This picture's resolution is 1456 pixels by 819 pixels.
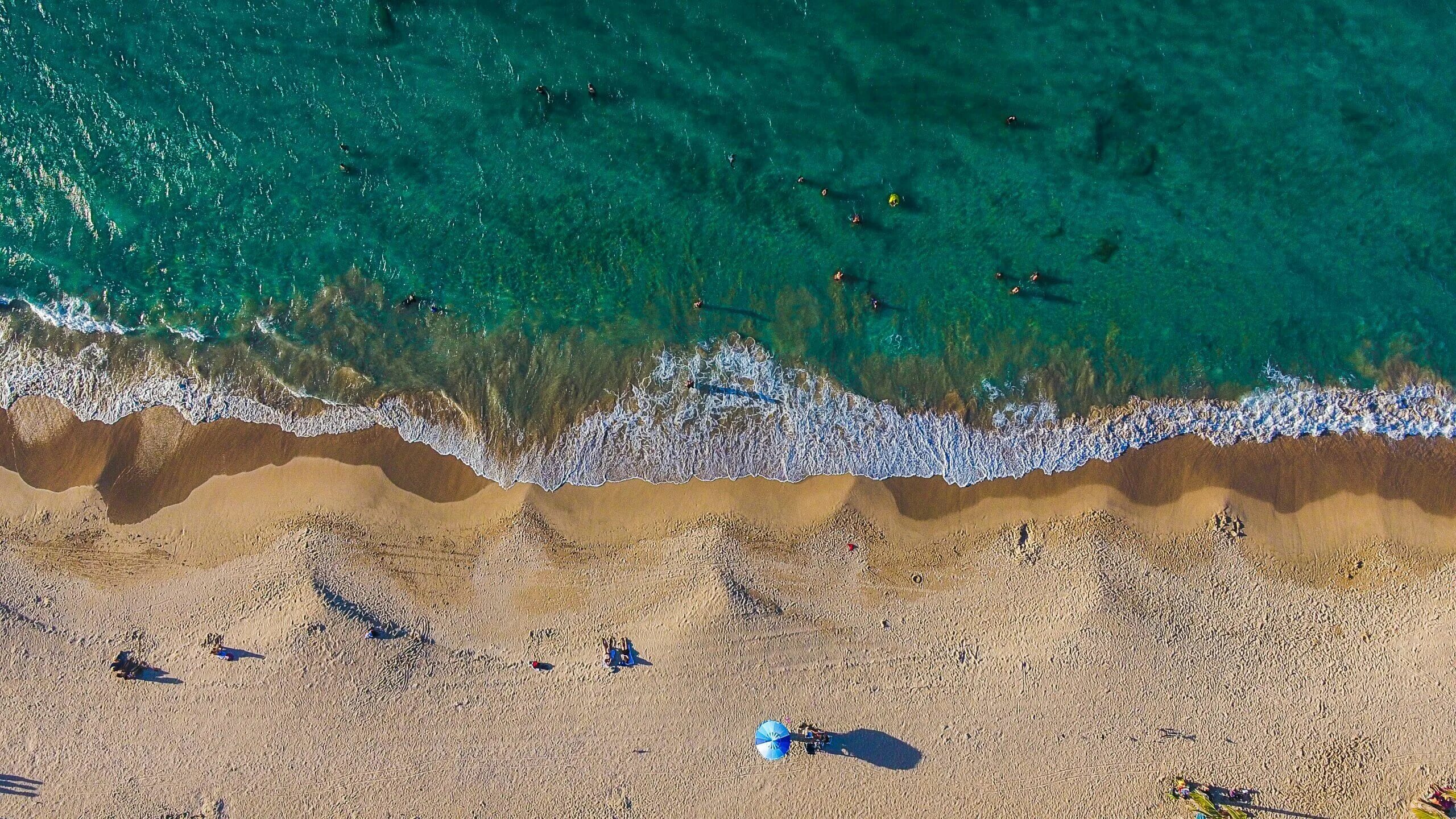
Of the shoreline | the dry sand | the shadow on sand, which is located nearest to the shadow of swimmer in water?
the shoreline

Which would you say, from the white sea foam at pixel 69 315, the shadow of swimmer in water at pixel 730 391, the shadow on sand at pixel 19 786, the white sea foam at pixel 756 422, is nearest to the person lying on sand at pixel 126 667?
the shadow on sand at pixel 19 786

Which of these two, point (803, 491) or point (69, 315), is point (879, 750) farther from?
point (69, 315)

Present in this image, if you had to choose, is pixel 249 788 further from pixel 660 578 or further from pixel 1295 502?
pixel 1295 502

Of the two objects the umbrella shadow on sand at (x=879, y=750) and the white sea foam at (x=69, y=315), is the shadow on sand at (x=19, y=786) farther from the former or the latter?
the umbrella shadow on sand at (x=879, y=750)

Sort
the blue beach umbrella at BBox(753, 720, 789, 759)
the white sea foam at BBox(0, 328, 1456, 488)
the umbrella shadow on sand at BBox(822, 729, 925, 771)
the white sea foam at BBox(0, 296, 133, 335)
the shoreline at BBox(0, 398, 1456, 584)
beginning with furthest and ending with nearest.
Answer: the white sea foam at BBox(0, 296, 133, 335) → the white sea foam at BBox(0, 328, 1456, 488) → the shoreline at BBox(0, 398, 1456, 584) → the umbrella shadow on sand at BBox(822, 729, 925, 771) → the blue beach umbrella at BBox(753, 720, 789, 759)

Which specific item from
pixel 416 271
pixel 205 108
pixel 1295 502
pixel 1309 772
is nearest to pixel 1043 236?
pixel 1295 502

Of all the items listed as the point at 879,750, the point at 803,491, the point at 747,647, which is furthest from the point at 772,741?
the point at 803,491

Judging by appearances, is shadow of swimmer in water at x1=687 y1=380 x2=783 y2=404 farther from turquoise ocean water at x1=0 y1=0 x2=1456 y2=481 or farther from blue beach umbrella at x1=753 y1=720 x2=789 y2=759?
blue beach umbrella at x1=753 y1=720 x2=789 y2=759
